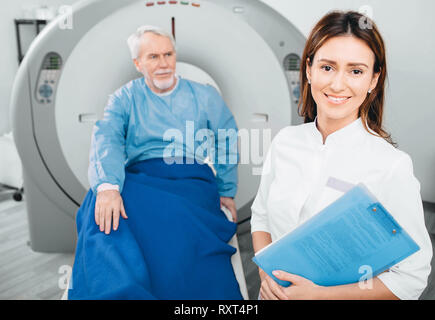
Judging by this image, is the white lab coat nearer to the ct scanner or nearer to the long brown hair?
the long brown hair

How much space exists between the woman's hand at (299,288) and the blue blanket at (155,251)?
260mm

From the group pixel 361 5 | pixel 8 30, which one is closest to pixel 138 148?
pixel 361 5

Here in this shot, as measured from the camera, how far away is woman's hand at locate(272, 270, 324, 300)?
23.8 inches

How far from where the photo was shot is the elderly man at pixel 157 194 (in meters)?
0.81

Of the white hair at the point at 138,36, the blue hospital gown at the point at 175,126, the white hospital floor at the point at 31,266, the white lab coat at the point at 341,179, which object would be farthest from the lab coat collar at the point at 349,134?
the white hospital floor at the point at 31,266

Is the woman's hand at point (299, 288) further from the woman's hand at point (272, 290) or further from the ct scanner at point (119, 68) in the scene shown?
the ct scanner at point (119, 68)

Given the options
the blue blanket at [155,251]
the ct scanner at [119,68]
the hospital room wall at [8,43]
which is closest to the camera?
the blue blanket at [155,251]

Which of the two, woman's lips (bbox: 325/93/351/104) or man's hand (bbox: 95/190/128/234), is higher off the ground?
woman's lips (bbox: 325/93/351/104)

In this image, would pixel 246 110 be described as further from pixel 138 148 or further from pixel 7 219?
pixel 7 219

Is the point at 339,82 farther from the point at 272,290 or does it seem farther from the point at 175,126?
the point at 175,126

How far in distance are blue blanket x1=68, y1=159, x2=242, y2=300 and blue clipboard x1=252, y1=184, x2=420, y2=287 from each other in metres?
0.27

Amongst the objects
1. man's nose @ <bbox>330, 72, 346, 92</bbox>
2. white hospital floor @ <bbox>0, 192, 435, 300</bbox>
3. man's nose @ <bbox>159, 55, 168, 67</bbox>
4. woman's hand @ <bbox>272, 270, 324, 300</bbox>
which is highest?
man's nose @ <bbox>159, 55, 168, 67</bbox>

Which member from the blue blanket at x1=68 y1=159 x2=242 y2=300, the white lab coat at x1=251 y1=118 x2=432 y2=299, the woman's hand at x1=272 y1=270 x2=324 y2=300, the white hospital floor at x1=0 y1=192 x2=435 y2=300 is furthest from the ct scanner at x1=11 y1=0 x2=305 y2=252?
the woman's hand at x1=272 y1=270 x2=324 y2=300

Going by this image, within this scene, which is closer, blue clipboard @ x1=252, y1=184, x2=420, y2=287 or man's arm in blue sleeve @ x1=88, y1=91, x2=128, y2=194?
blue clipboard @ x1=252, y1=184, x2=420, y2=287
